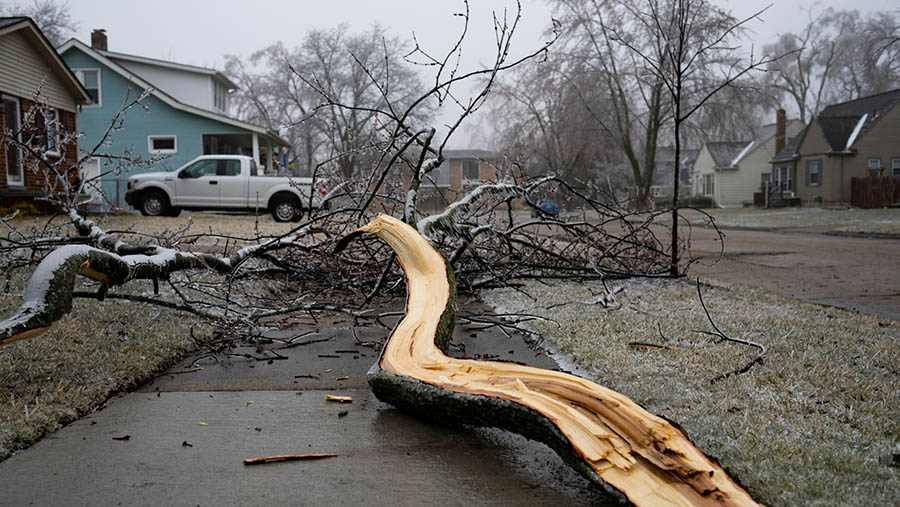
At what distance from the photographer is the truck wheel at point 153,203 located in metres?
19.5

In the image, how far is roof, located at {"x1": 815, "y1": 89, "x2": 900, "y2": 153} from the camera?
37.8 m

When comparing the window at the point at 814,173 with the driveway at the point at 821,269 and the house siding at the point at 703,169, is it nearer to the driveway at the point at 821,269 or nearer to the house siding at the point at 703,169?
the house siding at the point at 703,169

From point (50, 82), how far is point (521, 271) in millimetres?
18250

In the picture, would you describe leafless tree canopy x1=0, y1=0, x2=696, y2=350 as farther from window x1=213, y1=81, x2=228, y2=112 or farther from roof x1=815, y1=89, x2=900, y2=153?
roof x1=815, y1=89, x2=900, y2=153

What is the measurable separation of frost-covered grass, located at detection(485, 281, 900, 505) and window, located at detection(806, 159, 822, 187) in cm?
3902

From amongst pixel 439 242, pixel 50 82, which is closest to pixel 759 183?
pixel 50 82

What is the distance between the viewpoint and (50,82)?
1947 cm

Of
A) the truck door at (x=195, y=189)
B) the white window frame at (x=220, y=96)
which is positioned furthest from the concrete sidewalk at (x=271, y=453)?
the white window frame at (x=220, y=96)

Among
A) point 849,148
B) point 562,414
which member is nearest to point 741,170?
point 849,148

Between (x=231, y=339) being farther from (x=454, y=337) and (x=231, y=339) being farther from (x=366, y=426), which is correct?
(x=366, y=426)

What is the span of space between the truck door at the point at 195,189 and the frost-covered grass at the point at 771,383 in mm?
15967

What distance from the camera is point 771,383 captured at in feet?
10.9

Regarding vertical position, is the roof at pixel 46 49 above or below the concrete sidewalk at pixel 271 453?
above

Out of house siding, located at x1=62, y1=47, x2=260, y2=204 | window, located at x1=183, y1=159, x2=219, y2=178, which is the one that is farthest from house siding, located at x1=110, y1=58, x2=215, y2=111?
window, located at x1=183, y1=159, x2=219, y2=178
